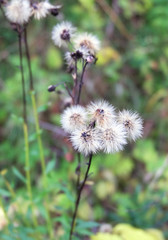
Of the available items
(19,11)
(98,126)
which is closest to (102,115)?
(98,126)

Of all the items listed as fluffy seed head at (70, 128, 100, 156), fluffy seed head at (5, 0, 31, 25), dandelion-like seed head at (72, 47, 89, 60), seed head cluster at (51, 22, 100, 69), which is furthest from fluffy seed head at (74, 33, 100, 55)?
fluffy seed head at (70, 128, 100, 156)

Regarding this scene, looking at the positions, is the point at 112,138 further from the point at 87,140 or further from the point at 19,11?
the point at 19,11

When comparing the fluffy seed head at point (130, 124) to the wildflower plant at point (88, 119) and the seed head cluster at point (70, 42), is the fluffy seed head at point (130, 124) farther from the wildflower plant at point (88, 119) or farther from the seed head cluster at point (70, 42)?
the seed head cluster at point (70, 42)

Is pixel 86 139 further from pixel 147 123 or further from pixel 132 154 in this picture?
pixel 147 123

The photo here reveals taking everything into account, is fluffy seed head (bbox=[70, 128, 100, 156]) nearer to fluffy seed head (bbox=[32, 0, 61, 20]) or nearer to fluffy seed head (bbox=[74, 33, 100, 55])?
fluffy seed head (bbox=[74, 33, 100, 55])

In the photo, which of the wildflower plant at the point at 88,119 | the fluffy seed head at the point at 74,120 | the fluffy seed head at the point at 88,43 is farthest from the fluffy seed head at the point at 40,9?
the fluffy seed head at the point at 74,120

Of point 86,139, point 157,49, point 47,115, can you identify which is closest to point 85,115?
point 86,139
